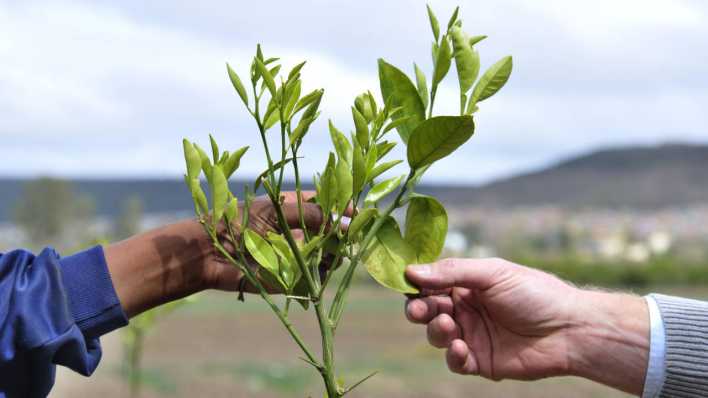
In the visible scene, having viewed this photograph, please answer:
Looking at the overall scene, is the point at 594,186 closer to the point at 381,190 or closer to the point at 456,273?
the point at 456,273

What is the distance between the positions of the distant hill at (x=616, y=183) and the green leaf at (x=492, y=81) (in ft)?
239

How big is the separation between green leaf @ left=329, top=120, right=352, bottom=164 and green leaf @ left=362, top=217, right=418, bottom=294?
11 cm

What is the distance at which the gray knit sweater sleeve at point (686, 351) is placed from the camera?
1466 millimetres

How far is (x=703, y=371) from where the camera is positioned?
1465 mm

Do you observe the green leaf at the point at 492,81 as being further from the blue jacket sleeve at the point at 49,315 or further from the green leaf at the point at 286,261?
the blue jacket sleeve at the point at 49,315

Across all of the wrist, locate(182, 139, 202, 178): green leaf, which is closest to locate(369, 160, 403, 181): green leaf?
locate(182, 139, 202, 178): green leaf

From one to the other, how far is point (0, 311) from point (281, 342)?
1307 cm

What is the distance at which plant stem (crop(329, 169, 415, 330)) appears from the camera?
1.13m

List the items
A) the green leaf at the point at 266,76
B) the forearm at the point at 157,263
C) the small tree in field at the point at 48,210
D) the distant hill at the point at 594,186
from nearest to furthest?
the green leaf at the point at 266,76 < the forearm at the point at 157,263 < the small tree in field at the point at 48,210 < the distant hill at the point at 594,186

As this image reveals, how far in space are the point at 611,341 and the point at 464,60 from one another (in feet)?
2.09

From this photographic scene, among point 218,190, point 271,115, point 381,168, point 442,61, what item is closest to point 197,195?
point 218,190

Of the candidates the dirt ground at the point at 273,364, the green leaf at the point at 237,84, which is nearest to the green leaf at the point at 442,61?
the green leaf at the point at 237,84

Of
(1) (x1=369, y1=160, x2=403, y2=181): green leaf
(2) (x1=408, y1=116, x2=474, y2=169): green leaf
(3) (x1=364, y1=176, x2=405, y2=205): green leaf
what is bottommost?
(3) (x1=364, y1=176, x2=405, y2=205): green leaf

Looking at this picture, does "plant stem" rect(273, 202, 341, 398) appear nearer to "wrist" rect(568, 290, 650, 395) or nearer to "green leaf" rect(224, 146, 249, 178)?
"green leaf" rect(224, 146, 249, 178)
